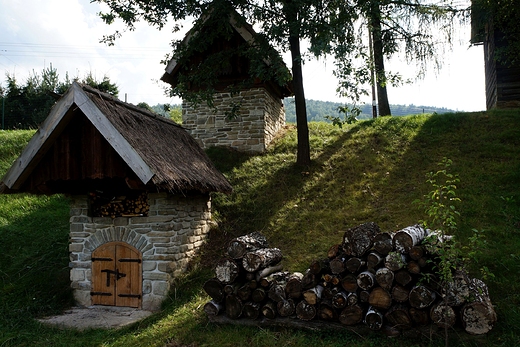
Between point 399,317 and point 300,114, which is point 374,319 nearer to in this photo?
point 399,317

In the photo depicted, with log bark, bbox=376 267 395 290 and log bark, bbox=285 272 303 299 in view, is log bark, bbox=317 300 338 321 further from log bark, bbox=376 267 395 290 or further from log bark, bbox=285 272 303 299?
log bark, bbox=376 267 395 290

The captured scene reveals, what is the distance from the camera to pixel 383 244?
5031 millimetres

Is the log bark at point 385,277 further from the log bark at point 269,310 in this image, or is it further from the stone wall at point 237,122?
the stone wall at point 237,122

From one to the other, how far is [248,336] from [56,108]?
4.65m

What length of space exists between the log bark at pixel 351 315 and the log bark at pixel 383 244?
77 cm

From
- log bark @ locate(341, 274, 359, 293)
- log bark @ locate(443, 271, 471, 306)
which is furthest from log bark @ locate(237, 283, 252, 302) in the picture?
log bark @ locate(443, 271, 471, 306)

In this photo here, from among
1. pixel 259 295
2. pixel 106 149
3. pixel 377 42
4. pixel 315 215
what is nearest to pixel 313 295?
pixel 259 295

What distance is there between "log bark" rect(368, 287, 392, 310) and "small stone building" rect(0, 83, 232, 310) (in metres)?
3.37

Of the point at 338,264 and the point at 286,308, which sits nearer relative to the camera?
the point at 338,264

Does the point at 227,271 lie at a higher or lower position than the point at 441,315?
higher

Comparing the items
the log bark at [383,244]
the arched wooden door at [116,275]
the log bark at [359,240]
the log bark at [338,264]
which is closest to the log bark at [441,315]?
the log bark at [383,244]

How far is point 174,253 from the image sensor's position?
7.21 metres

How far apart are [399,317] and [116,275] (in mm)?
4891

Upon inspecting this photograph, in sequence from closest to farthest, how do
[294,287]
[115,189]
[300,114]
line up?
[294,287]
[115,189]
[300,114]
